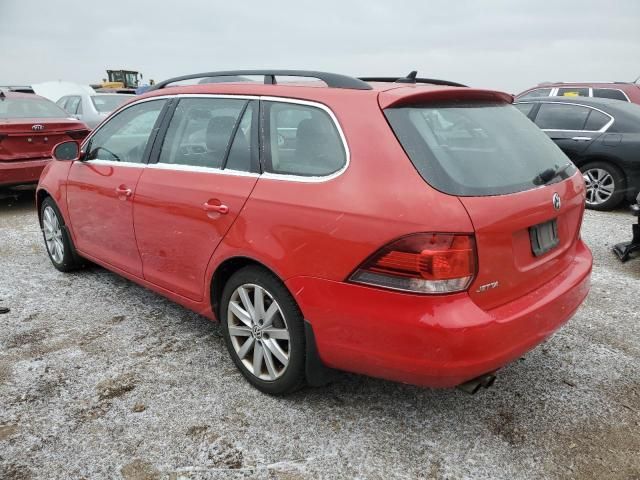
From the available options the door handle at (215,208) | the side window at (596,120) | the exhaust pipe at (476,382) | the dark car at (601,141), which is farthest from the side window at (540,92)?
the exhaust pipe at (476,382)

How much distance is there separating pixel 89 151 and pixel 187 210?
1.60m

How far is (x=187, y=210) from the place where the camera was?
9.98 feet

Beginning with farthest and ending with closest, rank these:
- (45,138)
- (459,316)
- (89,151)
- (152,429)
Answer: (45,138) → (89,151) → (152,429) → (459,316)

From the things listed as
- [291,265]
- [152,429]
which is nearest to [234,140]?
[291,265]

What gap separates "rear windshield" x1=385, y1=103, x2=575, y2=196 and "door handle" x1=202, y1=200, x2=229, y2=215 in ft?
3.25

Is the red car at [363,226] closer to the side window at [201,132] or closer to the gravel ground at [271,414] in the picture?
the side window at [201,132]

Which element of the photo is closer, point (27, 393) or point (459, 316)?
point (459, 316)

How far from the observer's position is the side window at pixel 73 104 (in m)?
11.9

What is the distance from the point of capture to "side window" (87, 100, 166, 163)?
3.60 m

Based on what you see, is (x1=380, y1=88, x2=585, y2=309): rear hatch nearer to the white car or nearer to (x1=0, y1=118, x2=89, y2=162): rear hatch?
(x1=0, y1=118, x2=89, y2=162): rear hatch

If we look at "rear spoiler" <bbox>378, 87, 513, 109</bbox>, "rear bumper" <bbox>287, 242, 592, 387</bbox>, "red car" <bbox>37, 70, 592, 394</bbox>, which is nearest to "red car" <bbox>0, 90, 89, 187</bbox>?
"red car" <bbox>37, 70, 592, 394</bbox>

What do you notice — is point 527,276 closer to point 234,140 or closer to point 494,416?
point 494,416

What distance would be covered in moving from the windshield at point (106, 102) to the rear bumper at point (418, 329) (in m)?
10.4

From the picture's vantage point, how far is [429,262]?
212 centimetres
